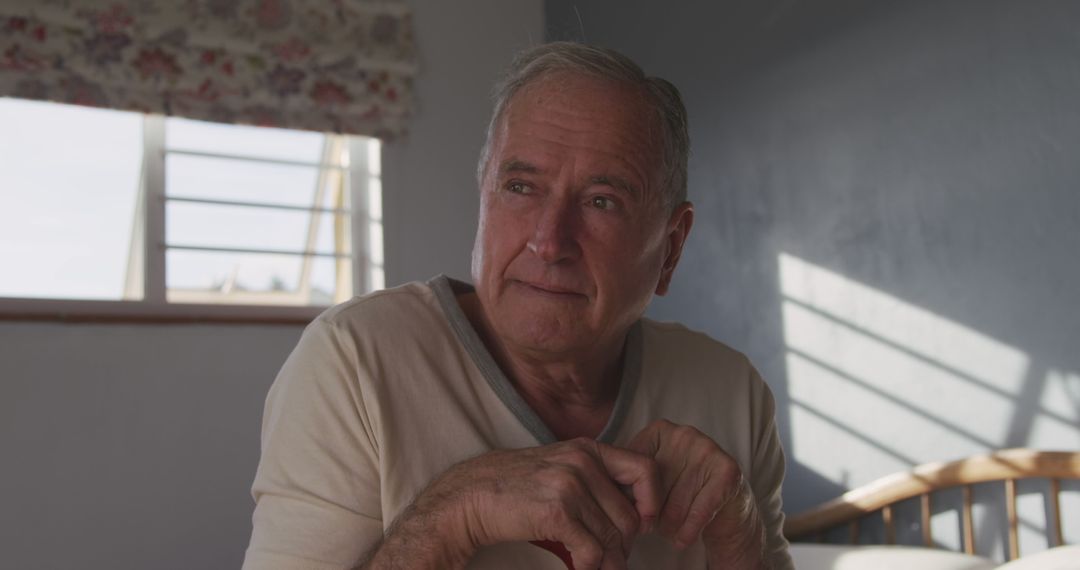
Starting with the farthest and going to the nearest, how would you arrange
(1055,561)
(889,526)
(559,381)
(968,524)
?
1. (889,526)
2. (968,524)
3. (1055,561)
4. (559,381)

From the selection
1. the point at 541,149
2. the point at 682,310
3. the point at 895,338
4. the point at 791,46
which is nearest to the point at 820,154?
the point at 791,46

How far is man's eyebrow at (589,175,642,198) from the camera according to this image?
1.06m

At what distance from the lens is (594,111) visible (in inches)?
41.9

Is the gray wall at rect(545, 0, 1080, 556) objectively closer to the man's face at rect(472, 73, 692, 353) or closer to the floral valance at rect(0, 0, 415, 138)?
the floral valance at rect(0, 0, 415, 138)

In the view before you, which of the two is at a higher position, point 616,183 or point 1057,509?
point 616,183

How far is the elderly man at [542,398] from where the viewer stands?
0.84 metres

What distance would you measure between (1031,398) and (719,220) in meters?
1.23

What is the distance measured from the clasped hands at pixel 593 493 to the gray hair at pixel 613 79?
1.24 ft

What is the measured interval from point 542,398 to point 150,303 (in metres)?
2.54

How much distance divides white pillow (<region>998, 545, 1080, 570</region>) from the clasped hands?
1.08 meters

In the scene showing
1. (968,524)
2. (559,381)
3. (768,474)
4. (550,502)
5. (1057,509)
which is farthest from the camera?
(968,524)

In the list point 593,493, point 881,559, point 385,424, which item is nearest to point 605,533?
point 593,493

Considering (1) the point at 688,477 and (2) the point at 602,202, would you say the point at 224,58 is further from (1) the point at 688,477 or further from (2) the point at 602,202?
(1) the point at 688,477

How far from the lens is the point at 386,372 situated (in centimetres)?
100
